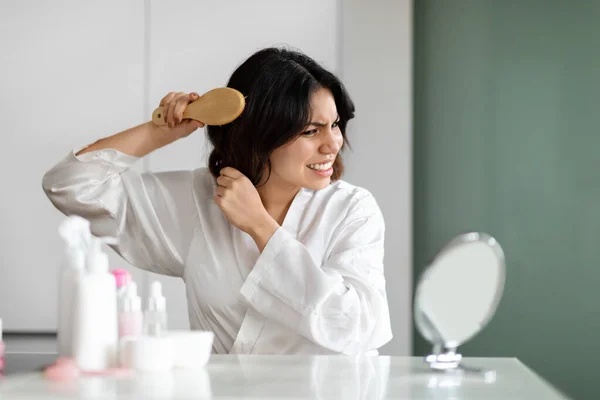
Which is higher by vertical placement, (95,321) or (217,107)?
(217,107)

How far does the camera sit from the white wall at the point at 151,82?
2.65 meters

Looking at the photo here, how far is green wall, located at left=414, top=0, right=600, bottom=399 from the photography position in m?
2.65

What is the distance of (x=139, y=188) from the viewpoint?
5.94ft

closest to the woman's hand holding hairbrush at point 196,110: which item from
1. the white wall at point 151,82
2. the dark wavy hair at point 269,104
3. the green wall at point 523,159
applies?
the dark wavy hair at point 269,104

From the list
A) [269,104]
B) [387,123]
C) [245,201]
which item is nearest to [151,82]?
[387,123]

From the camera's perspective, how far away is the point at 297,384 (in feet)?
3.47

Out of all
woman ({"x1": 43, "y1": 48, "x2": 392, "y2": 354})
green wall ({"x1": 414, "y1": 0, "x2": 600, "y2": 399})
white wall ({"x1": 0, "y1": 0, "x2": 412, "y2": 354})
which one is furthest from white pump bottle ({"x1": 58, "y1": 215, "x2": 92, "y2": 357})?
green wall ({"x1": 414, "y1": 0, "x2": 600, "y2": 399})

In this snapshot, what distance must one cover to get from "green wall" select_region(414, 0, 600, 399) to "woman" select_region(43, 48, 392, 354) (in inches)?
37.4

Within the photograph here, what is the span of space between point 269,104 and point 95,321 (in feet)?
2.49

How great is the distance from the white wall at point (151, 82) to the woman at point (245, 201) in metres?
0.82

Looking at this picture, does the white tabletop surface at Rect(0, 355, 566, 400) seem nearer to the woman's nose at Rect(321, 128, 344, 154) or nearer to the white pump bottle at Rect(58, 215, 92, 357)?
the white pump bottle at Rect(58, 215, 92, 357)

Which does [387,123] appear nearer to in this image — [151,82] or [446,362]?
[151,82]

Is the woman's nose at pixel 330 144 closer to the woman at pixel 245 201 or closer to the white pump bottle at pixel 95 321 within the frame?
the woman at pixel 245 201

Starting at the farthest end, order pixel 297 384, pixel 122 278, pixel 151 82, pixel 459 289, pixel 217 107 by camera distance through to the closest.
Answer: pixel 151 82 < pixel 217 107 < pixel 122 278 < pixel 459 289 < pixel 297 384
